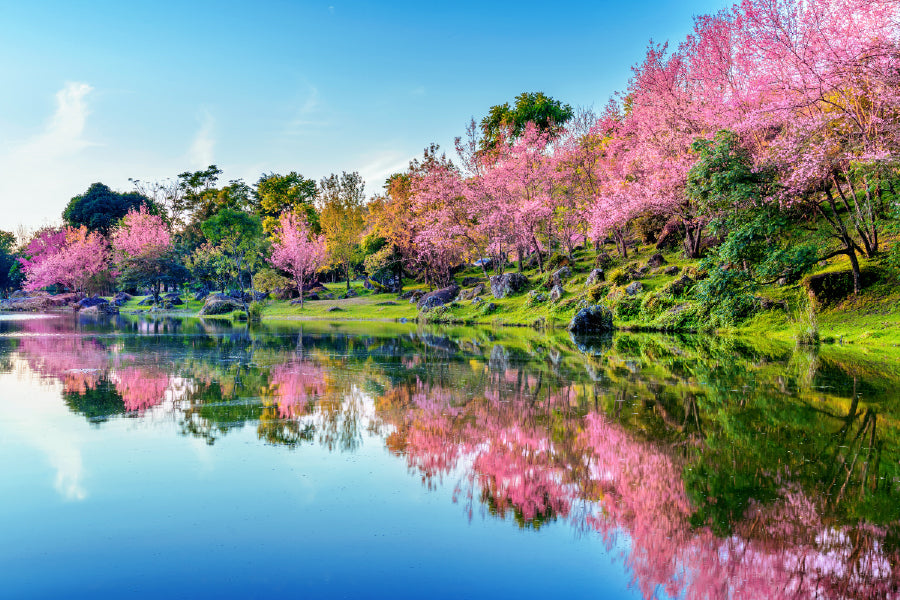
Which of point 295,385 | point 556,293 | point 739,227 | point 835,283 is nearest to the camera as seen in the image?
point 295,385

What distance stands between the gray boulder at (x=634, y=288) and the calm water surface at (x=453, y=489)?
17.6 meters

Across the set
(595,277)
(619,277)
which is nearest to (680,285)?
(619,277)

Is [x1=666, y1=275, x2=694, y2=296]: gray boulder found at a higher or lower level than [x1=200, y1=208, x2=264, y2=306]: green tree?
lower

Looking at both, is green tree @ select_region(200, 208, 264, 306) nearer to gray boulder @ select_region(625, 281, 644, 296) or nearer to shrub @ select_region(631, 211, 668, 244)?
shrub @ select_region(631, 211, 668, 244)

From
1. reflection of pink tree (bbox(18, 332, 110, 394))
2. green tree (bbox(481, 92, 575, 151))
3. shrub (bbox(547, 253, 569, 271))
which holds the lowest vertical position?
reflection of pink tree (bbox(18, 332, 110, 394))

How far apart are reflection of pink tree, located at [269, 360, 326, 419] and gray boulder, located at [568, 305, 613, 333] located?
15.4m

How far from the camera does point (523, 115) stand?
58438 millimetres

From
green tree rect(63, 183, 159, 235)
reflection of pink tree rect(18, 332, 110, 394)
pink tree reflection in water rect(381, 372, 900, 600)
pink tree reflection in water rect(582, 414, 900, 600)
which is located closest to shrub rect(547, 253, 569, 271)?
reflection of pink tree rect(18, 332, 110, 394)

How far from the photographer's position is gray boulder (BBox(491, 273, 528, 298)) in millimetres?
39875

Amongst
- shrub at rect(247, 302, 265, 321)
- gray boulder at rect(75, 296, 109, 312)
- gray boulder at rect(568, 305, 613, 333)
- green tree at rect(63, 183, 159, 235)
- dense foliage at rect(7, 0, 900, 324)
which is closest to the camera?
dense foliage at rect(7, 0, 900, 324)

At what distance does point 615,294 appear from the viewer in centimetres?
2998

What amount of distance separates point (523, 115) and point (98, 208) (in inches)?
2371

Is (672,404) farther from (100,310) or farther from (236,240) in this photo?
(100,310)

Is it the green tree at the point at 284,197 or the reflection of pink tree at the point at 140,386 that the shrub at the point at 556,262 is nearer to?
the reflection of pink tree at the point at 140,386
